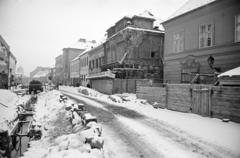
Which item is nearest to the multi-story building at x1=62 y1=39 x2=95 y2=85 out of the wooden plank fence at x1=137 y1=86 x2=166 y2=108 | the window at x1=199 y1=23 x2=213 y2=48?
the wooden plank fence at x1=137 y1=86 x2=166 y2=108

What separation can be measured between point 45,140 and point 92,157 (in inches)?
142

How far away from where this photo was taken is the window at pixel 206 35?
13275 millimetres

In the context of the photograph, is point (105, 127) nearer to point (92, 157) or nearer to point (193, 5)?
Result: point (92, 157)

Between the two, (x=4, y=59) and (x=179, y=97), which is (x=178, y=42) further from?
(x=4, y=59)

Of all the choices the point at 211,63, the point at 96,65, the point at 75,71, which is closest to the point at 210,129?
the point at 211,63

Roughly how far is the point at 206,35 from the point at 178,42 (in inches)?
123

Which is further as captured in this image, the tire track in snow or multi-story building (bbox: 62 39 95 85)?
multi-story building (bbox: 62 39 95 85)

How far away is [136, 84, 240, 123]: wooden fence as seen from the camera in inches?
298

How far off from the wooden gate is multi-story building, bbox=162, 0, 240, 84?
121 inches

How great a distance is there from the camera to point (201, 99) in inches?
358

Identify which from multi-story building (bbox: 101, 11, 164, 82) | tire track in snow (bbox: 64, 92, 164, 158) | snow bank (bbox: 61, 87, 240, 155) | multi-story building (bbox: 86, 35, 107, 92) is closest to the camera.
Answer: tire track in snow (bbox: 64, 92, 164, 158)

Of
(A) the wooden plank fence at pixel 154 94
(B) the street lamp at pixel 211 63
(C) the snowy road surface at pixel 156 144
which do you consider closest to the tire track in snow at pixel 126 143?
(C) the snowy road surface at pixel 156 144

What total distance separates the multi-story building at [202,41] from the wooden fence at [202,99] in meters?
2.58

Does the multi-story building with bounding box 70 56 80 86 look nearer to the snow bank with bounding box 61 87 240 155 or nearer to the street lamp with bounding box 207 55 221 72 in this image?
the street lamp with bounding box 207 55 221 72
